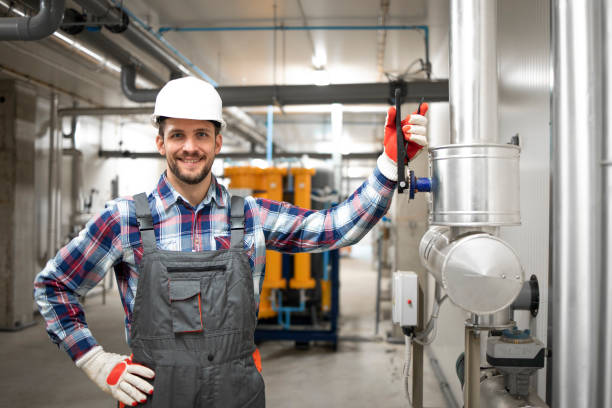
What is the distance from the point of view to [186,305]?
1.24m

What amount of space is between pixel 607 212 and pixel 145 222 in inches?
50.7

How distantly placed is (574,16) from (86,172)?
24.7ft

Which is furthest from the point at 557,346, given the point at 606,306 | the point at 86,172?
the point at 86,172

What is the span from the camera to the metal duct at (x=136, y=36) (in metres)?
2.71

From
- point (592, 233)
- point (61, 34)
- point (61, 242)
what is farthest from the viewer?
point (61, 242)

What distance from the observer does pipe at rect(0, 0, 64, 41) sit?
243 cm

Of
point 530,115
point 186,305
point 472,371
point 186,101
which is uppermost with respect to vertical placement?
point 530,115

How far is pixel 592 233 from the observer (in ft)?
3.90

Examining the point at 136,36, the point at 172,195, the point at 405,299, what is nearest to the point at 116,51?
the point at 136,36

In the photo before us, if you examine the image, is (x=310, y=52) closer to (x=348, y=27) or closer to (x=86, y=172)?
(x=348, y=27)

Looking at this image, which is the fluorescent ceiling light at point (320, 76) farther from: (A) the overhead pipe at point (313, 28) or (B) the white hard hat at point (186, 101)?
(B) the white hard hat at point (186, 101)

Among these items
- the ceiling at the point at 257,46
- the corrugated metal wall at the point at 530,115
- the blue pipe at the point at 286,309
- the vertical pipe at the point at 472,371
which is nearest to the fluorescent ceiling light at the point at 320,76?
the ceiling at the point at 257,46

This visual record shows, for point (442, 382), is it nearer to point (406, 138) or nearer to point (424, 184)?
point (424, 184)

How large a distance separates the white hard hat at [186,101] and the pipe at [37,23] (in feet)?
5.27
